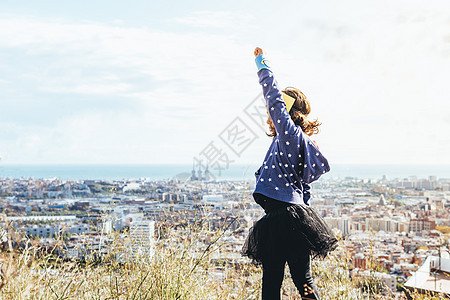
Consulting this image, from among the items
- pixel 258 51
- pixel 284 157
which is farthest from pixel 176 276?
pixel 258 51

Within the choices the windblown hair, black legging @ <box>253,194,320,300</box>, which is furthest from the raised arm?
black legging @ <box>253,194,320,300</box>

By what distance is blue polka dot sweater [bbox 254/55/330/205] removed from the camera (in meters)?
1.61

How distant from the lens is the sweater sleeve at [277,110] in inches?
63.0

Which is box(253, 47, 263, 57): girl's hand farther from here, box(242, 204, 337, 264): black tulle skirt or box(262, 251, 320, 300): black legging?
box(262, 251, 320, 300): black legging

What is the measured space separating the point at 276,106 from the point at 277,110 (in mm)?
18

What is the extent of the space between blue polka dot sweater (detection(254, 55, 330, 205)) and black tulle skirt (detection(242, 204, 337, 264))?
0.06 m

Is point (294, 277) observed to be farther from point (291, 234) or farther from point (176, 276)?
point (176, 276)

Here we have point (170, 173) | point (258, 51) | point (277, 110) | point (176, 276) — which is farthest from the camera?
point (170, 173)

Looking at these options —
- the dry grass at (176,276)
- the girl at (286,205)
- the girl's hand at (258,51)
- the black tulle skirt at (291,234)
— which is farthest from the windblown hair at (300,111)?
the dry grass at (176,276)

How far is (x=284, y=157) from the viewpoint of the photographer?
5.42 ft

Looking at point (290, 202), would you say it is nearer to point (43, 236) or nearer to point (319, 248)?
point (319, 248)

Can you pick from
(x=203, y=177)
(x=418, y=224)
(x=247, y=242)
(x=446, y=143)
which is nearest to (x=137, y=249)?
(x=247, y=242)

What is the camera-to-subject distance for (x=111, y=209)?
7.92 feet

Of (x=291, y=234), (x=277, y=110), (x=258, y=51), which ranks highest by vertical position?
(x=258, y=51)
